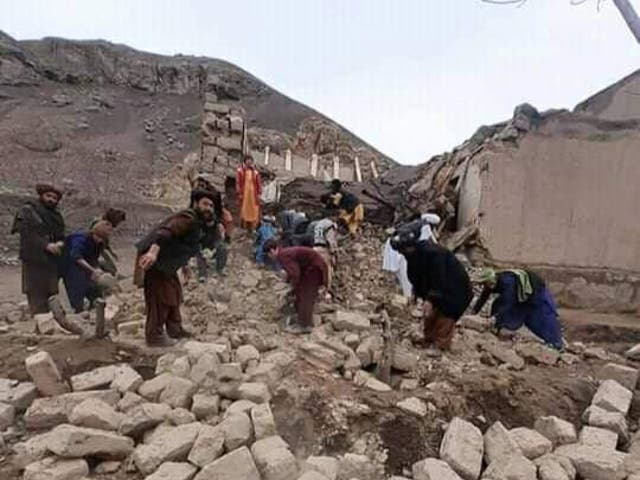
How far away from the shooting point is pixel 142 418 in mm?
2934

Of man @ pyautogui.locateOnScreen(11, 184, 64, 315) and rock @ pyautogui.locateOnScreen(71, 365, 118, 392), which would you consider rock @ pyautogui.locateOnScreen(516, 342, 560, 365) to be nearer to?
rock @ pyautogui.locateOnScreen(71, 365, 118, 392)

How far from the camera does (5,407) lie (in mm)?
3088

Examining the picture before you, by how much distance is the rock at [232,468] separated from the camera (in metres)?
2.56

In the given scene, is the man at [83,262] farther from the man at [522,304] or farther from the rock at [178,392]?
the man at [522,304]

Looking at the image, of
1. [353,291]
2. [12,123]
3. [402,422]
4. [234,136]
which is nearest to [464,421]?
[402,422]

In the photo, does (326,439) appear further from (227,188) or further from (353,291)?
(227,188)

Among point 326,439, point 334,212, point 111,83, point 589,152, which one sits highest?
point 111,83

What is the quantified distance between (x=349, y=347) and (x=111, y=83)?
30178mm

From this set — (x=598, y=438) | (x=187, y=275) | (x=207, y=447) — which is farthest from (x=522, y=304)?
(x=207, y=447)

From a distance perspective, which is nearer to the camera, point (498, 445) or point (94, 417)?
point (94, 417)

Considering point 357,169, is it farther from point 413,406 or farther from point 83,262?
point 413,406

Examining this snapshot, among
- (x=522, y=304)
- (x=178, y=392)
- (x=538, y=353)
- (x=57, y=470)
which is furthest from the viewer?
(x=522, y=304)

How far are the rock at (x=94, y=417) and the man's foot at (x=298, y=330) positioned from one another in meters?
1.85

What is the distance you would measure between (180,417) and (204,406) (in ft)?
0.51
